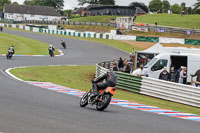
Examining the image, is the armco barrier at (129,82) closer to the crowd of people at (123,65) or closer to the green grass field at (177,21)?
the crowd of people at (123,65)

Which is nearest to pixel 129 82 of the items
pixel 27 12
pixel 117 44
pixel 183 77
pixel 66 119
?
pixel 183 77

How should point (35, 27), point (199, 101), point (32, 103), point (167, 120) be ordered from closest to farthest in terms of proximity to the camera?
point (167, 120)
point (32, 103)
point (199, 101)
point (35, 27)

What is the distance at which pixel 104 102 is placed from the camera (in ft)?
38.7

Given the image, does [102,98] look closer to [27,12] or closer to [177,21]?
[177,21]

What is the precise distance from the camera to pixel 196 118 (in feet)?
42.7

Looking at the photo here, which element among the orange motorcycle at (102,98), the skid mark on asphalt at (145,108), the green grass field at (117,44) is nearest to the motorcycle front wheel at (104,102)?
the orange motorcycle at (102,98)

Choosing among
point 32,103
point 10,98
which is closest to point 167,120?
point 32,103

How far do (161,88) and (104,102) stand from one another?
24.2ft

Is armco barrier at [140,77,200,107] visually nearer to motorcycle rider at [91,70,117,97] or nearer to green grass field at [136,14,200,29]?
motorcycle rider at [91,70,117,97]

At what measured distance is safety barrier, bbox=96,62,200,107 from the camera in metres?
17.1

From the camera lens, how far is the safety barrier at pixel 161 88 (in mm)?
17125

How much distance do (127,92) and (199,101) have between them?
4546mm

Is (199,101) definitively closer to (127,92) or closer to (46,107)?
(127,92)

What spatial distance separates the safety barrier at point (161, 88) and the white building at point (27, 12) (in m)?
132
